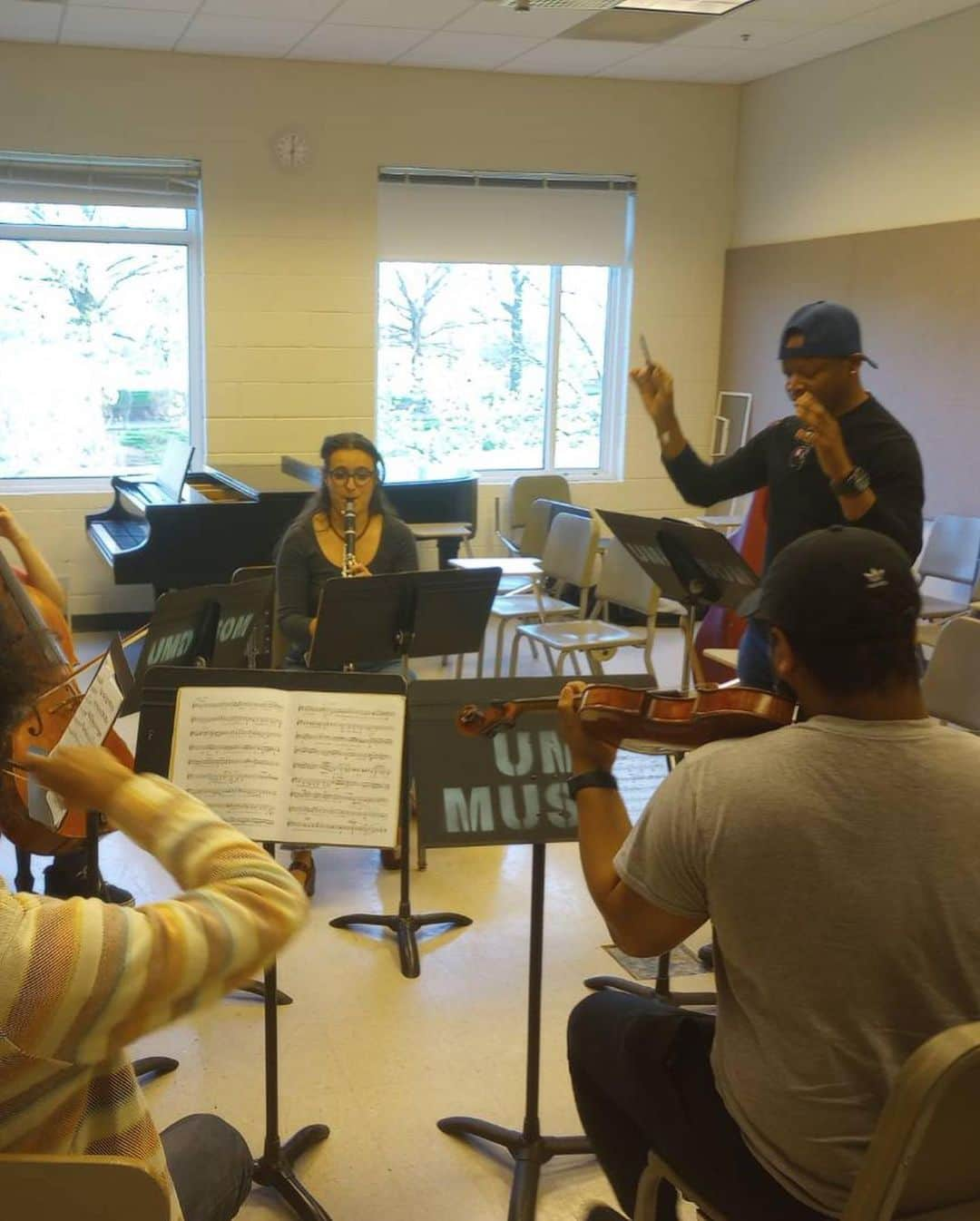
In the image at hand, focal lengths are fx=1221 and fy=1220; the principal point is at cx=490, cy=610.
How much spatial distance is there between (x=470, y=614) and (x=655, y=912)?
2.07 metres

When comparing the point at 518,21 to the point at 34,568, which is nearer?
the point at 34,568

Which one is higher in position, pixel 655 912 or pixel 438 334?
pixel 438 334

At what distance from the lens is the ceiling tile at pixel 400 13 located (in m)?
5.18

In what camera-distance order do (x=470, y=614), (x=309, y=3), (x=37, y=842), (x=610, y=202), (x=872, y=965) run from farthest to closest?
(x=610, y=202), (x=309, y=3), (x=470, y=614), (x=37, y=842), (x=872, y=965)

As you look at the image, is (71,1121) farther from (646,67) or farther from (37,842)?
(646,67)

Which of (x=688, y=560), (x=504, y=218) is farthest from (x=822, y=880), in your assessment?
(x=504, y=218)

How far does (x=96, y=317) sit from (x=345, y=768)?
5.09 m

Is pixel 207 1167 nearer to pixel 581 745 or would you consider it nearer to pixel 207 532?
pixel 581 745

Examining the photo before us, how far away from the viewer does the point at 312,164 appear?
6395 millimetres

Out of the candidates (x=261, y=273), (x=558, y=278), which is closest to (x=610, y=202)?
(x=558, y=278)

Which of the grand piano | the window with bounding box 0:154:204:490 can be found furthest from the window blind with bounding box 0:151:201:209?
the grand piano

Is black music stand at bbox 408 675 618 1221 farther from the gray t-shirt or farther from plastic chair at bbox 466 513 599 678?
plastic chair at bbox 466 513 599 678

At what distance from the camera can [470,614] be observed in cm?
350

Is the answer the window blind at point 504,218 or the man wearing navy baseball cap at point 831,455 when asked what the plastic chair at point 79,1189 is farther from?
the window blind at point 504,218
